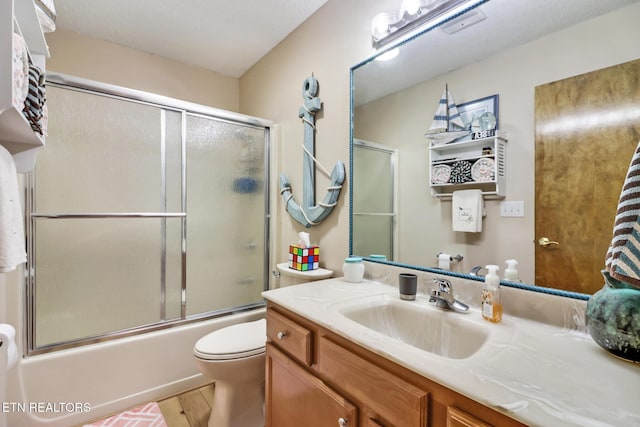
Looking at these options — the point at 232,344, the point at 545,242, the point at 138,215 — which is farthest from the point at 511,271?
the point at 138,215

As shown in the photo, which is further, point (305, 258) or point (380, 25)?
point (305, 258)

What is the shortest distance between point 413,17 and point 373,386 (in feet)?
4.80

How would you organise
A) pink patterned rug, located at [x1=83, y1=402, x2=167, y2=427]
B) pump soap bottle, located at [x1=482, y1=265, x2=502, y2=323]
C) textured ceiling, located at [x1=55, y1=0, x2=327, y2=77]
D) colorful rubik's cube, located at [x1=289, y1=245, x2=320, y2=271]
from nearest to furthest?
pump soap bottle, located at [x1=482, y1=265, x2=502, y2=323]
pink patterned rug, located at [x1=83, y1=402, x2=167, y2=427]
colorful rubik's cube, located at [x1=289, y1=245, x2=320, y2=271]
textured ceiling, located at [x1=55, y1=0, x2=327, y2=77]

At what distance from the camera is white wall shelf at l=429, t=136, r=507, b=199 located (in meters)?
1.01

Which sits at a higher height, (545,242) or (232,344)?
(545,242)

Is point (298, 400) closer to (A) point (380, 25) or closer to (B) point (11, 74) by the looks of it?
(B) point (11, 74)

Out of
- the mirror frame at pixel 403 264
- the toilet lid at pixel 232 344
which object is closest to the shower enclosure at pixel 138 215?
the toilet lid at pixel 232 344

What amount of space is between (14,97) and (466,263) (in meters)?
1.47

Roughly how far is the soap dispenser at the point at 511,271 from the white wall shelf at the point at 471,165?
0.75 ft

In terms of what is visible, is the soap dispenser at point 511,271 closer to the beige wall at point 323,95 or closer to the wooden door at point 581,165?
the wooden door at point 581,165

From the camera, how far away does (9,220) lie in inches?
32.4

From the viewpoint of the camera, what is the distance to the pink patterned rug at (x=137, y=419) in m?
1.54

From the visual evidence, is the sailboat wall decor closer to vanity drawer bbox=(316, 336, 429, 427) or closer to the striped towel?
the striped towel

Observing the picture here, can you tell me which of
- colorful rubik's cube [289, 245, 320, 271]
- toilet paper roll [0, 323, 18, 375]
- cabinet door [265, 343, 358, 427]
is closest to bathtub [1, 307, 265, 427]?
toilet paper roll [0, 323, 18, 375]
